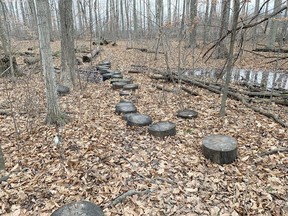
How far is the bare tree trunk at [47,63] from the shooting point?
4.18 meters

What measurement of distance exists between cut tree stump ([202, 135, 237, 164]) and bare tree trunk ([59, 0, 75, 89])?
18.7ft

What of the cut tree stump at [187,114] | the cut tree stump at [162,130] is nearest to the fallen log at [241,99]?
the cut tree stump at [187,114]

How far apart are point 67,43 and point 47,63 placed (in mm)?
3559

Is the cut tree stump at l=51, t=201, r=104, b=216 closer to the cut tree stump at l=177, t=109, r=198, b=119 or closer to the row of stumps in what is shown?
the row of stumps

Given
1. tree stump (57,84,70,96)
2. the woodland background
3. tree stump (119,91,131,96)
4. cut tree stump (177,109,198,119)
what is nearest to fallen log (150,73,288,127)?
the woodland background

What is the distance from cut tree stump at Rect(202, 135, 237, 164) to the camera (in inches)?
146

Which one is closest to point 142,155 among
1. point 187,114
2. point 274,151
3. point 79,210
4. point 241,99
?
point 79,210

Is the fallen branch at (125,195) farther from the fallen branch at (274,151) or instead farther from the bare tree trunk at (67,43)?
the bare tree trunk at (67,43)

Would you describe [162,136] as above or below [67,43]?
below

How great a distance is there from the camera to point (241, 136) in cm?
463

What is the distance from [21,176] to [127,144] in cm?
180

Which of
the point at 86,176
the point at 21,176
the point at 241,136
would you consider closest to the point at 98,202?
the point at 86,176

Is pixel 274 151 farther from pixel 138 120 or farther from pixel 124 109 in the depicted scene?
pixel 124 109

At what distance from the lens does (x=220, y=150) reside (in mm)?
3697
